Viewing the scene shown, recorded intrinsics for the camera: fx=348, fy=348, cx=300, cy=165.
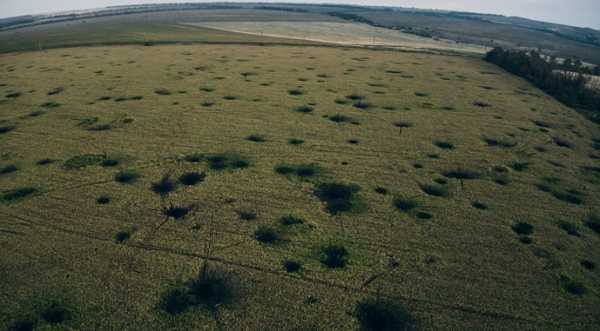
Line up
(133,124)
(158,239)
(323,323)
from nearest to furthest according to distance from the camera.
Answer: (323,323)
(158,239)
(133,124)

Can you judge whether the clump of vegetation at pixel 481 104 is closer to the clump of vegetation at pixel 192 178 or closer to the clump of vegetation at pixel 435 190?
the clump of vegetation at pixel 435 190

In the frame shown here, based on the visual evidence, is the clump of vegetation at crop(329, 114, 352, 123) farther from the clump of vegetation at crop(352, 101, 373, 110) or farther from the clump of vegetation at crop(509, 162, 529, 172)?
the clump of vegetation at crop(509, 162, 529, 172)

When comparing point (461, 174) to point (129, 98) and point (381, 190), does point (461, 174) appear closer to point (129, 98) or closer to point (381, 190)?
point (381, 190)

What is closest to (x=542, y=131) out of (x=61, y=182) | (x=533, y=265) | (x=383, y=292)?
(x=533, y=265)

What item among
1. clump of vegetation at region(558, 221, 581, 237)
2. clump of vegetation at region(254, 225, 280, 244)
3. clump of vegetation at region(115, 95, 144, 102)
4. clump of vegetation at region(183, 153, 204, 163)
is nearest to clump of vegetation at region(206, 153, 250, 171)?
clump of vegetation at region(183, 153, 204, 163)

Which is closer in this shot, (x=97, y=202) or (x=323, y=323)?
(x=323, y=323)

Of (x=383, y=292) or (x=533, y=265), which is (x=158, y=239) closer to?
(x=383, y=292)

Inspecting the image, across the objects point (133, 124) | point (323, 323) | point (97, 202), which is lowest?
point (323, 323)

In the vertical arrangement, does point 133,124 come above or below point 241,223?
above
